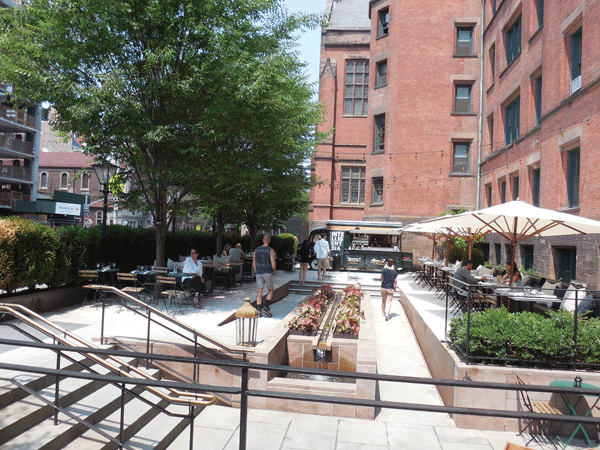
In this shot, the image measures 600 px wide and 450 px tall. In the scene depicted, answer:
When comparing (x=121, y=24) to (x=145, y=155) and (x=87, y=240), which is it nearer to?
(x=145, y=155)

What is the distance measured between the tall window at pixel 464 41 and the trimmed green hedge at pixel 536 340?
2601 cm

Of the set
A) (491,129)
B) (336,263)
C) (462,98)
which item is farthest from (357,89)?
(336,263)

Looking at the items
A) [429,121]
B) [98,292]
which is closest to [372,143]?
[429,121]

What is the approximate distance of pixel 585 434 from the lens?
19.1 feet

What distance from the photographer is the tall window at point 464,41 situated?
2944cm

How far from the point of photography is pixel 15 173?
36969mm

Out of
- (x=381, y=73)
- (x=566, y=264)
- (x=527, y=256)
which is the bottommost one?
(x=566, y=264)

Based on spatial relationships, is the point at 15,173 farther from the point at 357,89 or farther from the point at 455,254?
the point at 455,254

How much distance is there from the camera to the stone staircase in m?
5.16

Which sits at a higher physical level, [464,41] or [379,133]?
[464,41]

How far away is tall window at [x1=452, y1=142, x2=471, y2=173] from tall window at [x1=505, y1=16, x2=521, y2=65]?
27.3 feet

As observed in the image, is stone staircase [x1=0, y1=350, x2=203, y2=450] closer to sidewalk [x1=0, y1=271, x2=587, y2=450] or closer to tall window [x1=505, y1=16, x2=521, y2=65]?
sidewalk [x1=0, y1=271, x2=587, y2=450]

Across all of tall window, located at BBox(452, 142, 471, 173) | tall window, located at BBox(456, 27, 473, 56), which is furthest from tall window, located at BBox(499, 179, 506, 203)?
tall window, located at BBox(456, 27, 473, 56)

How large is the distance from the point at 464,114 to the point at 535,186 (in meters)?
12.7
